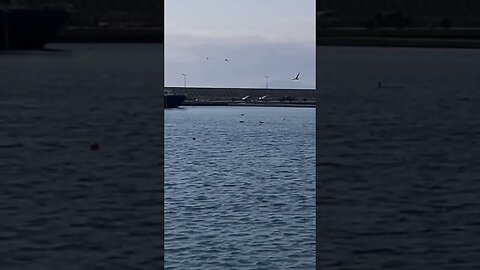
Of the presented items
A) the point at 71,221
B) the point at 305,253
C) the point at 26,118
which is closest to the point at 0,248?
the point at 71,221

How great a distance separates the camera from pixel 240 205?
12805 mm

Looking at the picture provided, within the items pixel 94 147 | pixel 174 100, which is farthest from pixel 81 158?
pixel 174 100

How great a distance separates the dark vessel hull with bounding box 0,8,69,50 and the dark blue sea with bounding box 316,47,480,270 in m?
2.06

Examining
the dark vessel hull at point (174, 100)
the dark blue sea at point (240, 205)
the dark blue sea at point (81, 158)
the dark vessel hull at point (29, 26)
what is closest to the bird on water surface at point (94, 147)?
the dark blue sea at point (81, 158)

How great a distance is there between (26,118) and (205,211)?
16.2 feet

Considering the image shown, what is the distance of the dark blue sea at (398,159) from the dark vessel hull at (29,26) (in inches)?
81.0

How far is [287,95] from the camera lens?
1885 inches

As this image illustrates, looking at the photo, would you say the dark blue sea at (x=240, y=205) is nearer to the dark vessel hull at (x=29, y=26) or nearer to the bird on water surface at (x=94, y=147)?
the bird on water surface at (x=94, y=147)

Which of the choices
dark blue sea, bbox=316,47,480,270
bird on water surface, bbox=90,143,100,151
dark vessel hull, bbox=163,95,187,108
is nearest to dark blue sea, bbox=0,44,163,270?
bird on water surface, bbox=90,143,100,151

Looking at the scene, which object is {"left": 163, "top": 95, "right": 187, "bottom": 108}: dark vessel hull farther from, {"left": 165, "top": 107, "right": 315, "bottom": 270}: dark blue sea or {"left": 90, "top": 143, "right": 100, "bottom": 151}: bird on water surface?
{"left": 90, "top": 143, "right": 100, "bottom": 151}: bird on water surface

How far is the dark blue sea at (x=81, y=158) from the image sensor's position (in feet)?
22.0

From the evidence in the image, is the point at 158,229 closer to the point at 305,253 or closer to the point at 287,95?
the point at 305,253

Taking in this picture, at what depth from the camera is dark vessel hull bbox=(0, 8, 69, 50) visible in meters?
6.77

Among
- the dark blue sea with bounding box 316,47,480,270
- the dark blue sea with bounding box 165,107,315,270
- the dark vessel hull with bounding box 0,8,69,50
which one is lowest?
the dark blue sea with bounding box 165,107,315,270
